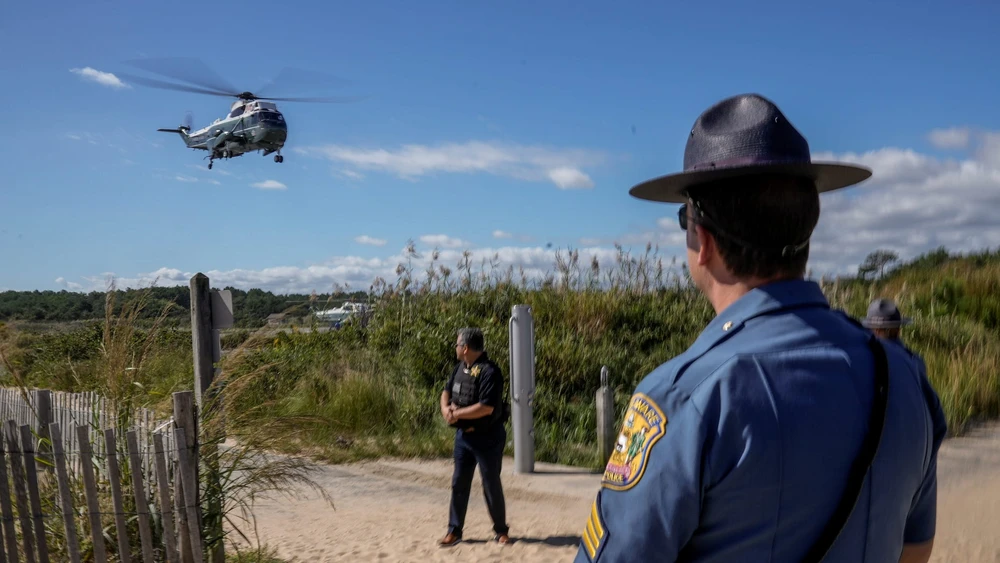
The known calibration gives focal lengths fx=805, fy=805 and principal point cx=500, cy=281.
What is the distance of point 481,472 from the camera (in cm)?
673

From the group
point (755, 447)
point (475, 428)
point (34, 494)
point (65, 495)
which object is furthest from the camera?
point (475, 428)

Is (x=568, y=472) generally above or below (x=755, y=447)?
below

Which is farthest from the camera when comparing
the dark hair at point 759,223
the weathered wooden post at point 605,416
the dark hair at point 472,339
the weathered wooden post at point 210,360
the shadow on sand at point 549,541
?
the weathered wooden post at point 605,416

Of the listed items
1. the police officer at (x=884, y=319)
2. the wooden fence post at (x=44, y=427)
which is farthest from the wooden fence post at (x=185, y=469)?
the police officer at (x=884, y=319)

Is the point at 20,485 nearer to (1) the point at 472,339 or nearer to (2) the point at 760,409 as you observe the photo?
(1) the point at 472,339

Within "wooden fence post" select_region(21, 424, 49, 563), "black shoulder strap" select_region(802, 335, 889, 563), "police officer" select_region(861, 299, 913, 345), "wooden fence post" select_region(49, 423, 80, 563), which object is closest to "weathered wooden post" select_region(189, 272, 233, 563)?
"wooden fence post" select_region(49, 423, 80, 563)

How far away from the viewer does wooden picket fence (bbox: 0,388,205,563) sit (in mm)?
4668

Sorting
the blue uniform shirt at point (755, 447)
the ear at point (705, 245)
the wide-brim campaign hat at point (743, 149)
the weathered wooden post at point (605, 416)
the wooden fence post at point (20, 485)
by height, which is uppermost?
the wide-brim campaign hat at point (743, 149)

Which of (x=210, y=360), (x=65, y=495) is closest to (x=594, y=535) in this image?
(x=65, y=495)

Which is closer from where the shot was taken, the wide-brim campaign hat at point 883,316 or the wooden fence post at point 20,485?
the wooden fence post at point 20,485

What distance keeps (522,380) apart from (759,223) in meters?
7.68

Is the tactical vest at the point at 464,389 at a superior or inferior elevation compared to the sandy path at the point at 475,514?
superior

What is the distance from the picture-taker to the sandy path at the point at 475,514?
6473 millimetres

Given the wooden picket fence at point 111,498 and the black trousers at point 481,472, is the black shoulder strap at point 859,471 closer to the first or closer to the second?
the wooden picket fence at point 111,498
